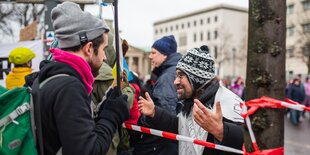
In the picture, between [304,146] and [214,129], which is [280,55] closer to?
[214,129]

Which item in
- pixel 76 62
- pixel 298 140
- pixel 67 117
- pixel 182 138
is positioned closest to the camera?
pixel 67 117

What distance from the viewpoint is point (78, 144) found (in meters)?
1.90

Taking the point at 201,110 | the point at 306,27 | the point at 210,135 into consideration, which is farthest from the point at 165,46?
the point at 306,27

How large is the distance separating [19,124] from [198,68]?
4.72 feet

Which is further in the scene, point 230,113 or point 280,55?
point 230,113

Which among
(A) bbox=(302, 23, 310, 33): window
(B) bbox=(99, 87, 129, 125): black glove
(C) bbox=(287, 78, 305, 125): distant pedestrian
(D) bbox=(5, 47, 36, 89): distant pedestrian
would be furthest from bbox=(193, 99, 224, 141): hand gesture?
(A) bbox=(302, 23, 310, 33): window

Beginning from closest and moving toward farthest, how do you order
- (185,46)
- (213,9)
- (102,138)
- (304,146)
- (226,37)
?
(102,138) → (304,146) → (226,37) → (213,9) → (185,46)

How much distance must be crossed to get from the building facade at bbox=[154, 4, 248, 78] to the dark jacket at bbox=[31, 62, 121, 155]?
75527 millimetres

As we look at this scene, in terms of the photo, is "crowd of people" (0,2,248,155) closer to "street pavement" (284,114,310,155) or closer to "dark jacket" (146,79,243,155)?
"dark jacket" (146,79,243,155)

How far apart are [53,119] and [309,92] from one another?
669 inches

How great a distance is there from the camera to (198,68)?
290 cm

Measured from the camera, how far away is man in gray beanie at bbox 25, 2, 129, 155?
190 centimetres

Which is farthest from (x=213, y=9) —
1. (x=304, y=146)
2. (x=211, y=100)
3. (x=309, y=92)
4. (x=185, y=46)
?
Result: (x=211, y=100)

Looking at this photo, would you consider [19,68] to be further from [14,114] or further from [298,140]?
[298,140]
